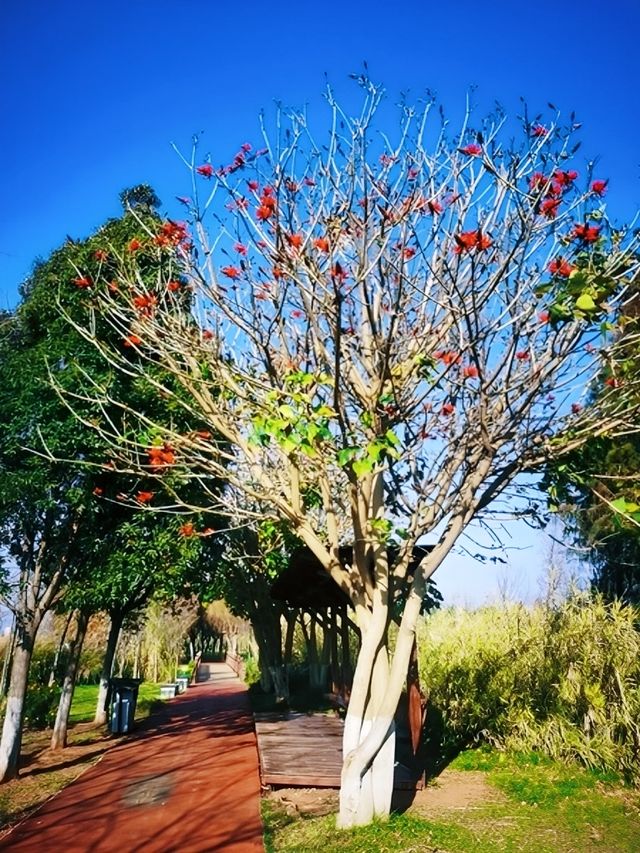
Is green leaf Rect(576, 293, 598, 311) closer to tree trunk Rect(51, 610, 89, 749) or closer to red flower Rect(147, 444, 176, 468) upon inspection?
red flower Rect(147, 444, 176, 468)

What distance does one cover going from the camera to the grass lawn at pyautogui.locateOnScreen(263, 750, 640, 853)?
200 inches

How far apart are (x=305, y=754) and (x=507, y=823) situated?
307cm

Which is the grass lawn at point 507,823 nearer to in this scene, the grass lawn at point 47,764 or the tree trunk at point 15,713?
the grass lawn at point 47,764

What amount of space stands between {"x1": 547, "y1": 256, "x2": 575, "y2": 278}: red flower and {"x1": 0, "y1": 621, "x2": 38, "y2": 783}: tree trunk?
8023mm

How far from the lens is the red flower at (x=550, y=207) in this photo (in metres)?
5.70

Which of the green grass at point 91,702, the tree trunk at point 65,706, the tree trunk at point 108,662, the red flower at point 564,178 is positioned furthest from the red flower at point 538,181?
the green grass at point 91,702

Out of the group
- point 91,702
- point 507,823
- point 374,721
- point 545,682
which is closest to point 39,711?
point 91,702

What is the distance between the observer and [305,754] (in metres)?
8.20

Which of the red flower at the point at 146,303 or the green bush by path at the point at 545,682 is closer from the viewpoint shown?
the red flower at the point at 146,303

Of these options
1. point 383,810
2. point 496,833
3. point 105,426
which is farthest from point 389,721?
point 105,426

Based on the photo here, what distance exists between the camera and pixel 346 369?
21.3 feet

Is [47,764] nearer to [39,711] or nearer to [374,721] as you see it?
[39,711]

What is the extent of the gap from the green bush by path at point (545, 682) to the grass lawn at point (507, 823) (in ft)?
1.60

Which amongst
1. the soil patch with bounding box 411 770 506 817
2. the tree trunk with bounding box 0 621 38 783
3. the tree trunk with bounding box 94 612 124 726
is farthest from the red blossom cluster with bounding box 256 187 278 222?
the tree trunk with bounding box 94 612 124 726
